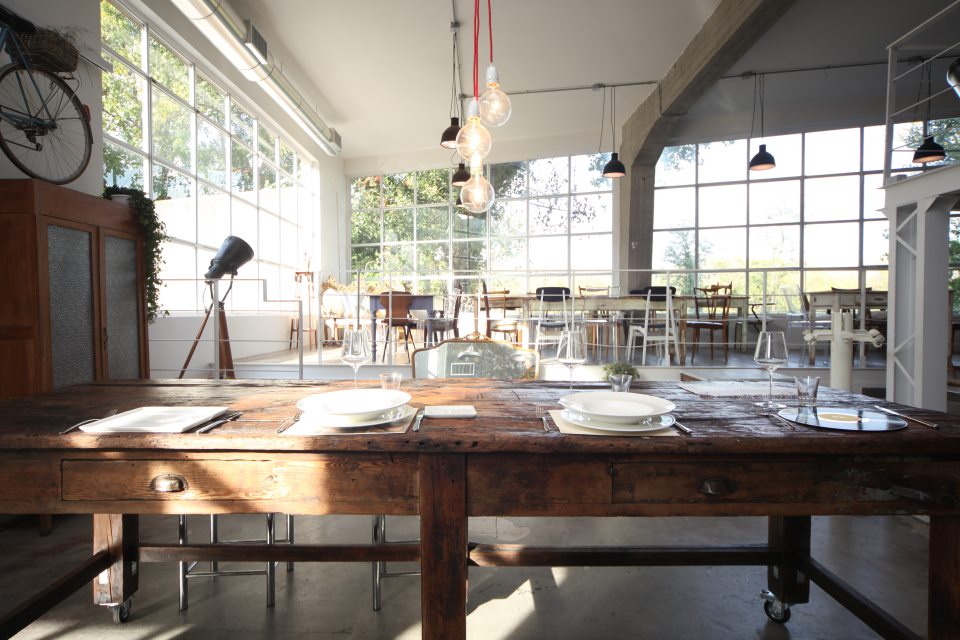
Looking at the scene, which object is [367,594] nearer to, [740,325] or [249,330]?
[249,330]

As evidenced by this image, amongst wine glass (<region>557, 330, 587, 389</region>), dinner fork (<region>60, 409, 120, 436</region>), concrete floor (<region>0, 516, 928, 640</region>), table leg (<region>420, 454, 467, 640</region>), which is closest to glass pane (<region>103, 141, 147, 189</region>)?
concrete floor (<region>0, 516, 928, 640</region>)

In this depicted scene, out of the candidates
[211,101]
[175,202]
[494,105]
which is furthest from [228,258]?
[211,101]

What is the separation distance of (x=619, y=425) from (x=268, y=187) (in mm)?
8082

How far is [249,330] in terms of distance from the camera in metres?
6.77

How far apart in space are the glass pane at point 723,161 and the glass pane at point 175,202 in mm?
8357

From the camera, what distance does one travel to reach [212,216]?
614cm

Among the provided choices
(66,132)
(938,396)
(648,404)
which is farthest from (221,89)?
(938,396)

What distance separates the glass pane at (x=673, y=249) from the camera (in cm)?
903

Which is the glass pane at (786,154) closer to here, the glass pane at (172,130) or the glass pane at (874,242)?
the glass pane at (874,242)

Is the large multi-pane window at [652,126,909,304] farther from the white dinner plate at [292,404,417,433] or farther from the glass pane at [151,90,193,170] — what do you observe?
the white dinner plate at [292,404,417,433]

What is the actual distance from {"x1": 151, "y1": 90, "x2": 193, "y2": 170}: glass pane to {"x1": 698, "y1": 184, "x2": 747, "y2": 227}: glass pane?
829 centimetres

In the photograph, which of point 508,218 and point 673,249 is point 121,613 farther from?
point 673,249

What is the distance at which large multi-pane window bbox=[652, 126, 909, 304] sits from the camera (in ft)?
27.1

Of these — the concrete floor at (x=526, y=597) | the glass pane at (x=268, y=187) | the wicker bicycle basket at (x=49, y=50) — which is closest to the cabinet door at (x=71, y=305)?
the concrete floor at (x=526, y=597)
